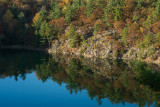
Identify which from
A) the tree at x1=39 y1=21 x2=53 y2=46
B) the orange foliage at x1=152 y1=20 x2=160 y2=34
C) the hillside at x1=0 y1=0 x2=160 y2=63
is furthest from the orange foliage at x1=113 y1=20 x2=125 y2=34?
the tree at x1=39 y1=21 x2=53 y2=46

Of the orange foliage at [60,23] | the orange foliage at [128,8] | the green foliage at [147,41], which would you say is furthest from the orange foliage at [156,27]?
the orange foliage at [60,23]

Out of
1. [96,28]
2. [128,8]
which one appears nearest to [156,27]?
[128,8]

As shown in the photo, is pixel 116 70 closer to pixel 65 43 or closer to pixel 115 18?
pixel 115 18

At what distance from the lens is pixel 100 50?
246ft

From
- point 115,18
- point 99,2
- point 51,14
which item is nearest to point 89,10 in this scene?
point 99,2

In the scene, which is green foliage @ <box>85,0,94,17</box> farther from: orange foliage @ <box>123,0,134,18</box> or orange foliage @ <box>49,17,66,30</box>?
orange foliage @ <box>123,0,134,18</box>

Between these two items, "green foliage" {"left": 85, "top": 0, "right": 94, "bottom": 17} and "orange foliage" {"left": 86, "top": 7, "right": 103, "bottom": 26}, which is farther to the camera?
"green foliage" {"left": 85, "top": 0, "right": 94, "bottom": 17}

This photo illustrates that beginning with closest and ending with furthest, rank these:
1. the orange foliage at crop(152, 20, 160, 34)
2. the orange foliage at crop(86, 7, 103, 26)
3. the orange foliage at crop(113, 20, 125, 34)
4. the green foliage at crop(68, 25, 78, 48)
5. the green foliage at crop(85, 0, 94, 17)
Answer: the orange foliage at crop(152, 20, 160, 34) → the orange foliage at crop(113, 20, 125, 34) → the green foliage at crop(68, 25, 78, 48) → the orange foliage at crop(86, 7, 103, 26) → the green foliage at crop(85, 0, 94, 17)

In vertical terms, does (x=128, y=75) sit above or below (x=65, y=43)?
below

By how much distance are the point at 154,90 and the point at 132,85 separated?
5.67 metres

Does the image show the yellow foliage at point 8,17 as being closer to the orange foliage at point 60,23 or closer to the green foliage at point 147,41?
the orange foliage at point 60,23

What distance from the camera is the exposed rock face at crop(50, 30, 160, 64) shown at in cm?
6406

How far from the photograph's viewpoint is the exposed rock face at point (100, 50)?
64.1 meters

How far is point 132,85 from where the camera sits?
37.1m
